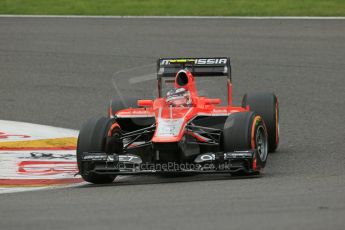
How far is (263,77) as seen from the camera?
1870 centimetres

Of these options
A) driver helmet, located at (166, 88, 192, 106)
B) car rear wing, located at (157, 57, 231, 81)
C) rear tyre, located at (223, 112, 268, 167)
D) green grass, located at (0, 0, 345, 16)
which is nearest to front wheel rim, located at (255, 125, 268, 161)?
rear tyre, located at (223, 112, 268, 167)

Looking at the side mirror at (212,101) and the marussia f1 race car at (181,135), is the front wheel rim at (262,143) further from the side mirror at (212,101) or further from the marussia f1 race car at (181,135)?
the side mirror at (212,101)

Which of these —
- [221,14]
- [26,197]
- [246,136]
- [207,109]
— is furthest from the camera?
[221,14]

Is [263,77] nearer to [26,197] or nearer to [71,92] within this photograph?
[71,92]

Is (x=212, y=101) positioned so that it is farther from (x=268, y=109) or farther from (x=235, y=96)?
(x=235, y=96)

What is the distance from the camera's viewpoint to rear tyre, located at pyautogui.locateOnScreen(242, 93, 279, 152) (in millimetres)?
13125

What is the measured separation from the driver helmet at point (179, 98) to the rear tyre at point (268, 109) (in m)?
1.05

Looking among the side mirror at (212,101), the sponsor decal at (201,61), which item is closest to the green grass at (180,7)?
the sponsor decal at (201,61)

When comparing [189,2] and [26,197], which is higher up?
[189,2]

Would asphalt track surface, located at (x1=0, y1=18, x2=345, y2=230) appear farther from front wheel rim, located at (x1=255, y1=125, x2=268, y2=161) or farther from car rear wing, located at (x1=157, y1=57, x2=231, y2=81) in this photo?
car rear wing, located at (x1=157, y1=57, x2=231, y2=81)

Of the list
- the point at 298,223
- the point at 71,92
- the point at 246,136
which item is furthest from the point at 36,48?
the point at 298,223

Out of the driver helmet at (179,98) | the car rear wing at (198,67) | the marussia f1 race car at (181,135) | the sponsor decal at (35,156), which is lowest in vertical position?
the sponsor decal at (35,156)

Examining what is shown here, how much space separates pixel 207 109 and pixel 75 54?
913 cm

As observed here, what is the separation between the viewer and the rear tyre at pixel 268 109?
43.1 feet
